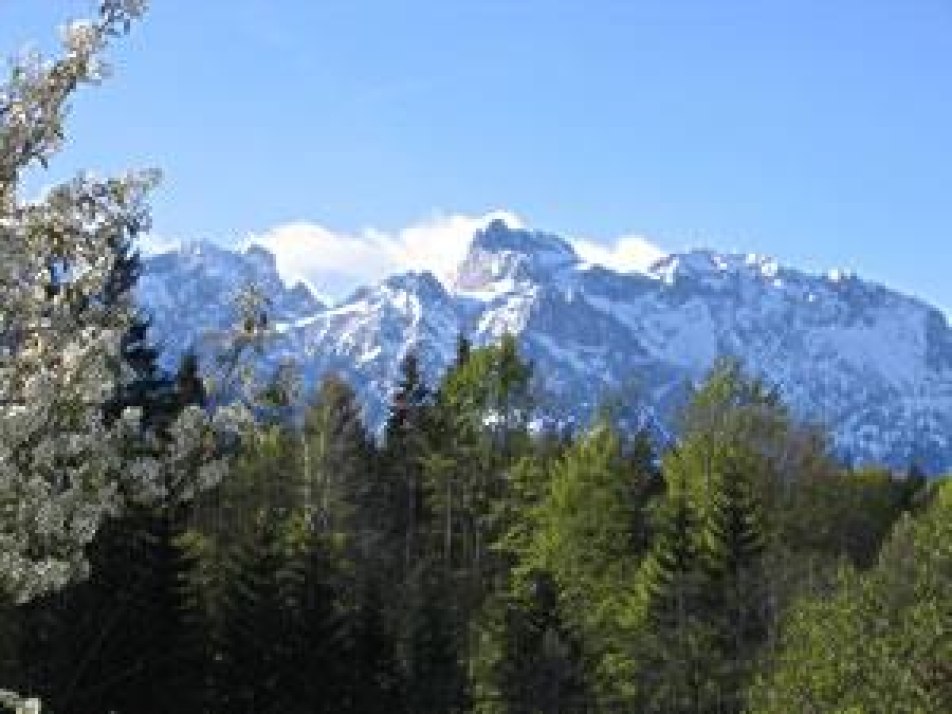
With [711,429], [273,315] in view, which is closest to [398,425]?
[711,429]

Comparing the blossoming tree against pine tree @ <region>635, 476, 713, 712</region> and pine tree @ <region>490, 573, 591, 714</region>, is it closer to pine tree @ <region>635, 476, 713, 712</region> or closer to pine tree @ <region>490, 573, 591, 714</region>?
pine tree @ <region>490, 573, 591, 714</region>

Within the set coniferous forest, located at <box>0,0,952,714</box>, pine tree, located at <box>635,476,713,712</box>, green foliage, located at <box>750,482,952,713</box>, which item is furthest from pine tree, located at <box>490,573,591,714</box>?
green foliage, located at <box>750,482,952,713</box>

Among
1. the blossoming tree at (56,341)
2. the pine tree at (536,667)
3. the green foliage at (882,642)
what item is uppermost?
the pine tree at (536,667)

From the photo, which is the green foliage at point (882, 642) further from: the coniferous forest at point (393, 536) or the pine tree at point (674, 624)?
the pine tree at point (674, 624)

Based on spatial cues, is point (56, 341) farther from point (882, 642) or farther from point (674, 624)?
point (674, 624)

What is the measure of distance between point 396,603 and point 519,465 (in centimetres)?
1113

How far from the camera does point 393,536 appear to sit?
98.3 meters

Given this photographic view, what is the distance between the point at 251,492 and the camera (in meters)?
86.1

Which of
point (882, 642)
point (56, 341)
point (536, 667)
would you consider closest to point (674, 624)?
Result: point (536, 667)

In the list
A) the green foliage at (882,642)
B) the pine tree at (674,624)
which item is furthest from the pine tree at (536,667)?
the green foliage at (882,642)

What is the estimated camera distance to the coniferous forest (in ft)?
33.7

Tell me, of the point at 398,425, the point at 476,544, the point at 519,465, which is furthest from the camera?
the point at 398,425

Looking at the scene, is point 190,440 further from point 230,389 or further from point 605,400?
point 605,400

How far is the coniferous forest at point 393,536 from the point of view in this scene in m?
10.3
